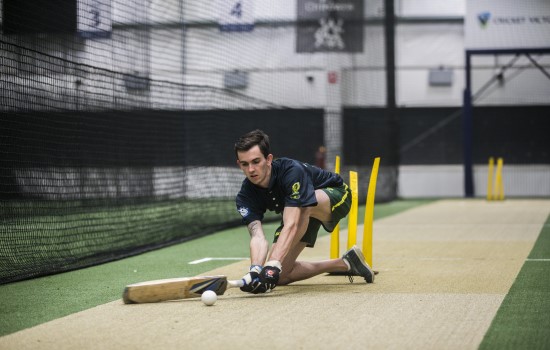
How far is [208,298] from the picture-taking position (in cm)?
662

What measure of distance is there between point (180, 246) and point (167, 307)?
221 inches

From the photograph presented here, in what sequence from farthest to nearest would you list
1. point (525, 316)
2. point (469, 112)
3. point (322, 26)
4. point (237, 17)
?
point (469, 112), point (322, 26), point (237, 17), point (525, 316)

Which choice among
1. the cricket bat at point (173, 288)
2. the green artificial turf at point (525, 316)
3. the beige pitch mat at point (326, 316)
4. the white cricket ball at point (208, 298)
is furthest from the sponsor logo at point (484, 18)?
the white cricket ball at point (208, 298)

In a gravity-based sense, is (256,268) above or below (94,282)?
above

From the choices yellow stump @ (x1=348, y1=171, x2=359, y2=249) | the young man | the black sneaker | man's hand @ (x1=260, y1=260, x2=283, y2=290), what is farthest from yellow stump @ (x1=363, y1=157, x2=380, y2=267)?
man's hand @ (x1=260, y1=260, x2=283, y2=290)

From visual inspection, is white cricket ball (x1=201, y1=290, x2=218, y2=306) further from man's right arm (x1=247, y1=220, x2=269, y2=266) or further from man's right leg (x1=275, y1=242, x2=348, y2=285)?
man's right leg (x1=275, y1=242, x2=348, y2=285)

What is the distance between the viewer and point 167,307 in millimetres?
6688

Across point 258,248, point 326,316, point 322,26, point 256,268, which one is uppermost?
point 322,26

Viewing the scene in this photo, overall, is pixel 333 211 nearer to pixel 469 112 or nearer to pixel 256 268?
pixel 256 268

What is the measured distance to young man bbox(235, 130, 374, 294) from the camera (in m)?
7.03

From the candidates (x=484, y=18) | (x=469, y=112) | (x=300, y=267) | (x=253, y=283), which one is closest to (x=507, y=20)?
(x=484, y=18)

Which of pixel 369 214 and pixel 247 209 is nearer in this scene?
pixel 247 209

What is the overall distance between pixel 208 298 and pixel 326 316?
93cm

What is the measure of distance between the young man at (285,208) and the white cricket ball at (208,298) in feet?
0.97
